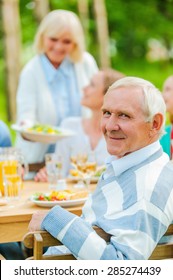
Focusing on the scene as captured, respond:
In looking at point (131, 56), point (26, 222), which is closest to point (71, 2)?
point (131, 56)

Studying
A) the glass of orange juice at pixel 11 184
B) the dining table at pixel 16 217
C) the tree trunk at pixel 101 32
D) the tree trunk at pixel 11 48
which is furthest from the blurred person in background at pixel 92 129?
the tree trunk at pixel 101 32

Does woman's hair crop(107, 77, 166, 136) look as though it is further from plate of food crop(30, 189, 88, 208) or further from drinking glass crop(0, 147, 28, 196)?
drinking glass crop(0, 147, 28, 196)

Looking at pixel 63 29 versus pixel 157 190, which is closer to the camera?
pixel 157 190

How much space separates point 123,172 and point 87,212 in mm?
205

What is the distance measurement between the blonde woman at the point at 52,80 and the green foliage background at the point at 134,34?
35.6ft

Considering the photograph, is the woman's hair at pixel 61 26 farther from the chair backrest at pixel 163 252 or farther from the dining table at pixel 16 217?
the chair backrest at pixel 163 252

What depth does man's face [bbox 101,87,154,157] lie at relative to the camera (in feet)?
7.50

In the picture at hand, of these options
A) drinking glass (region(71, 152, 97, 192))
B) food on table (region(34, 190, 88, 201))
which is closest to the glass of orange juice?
food on table (region(34, 190, 88, 201))

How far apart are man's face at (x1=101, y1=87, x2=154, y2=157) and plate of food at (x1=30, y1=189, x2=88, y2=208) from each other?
1.89ft

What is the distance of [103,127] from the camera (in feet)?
8.04

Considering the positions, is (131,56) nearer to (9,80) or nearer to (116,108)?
(9,80)

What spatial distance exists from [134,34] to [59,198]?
55.0 ft

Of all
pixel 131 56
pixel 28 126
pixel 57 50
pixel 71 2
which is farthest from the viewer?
pixel 131 56

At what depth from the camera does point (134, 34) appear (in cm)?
1925
